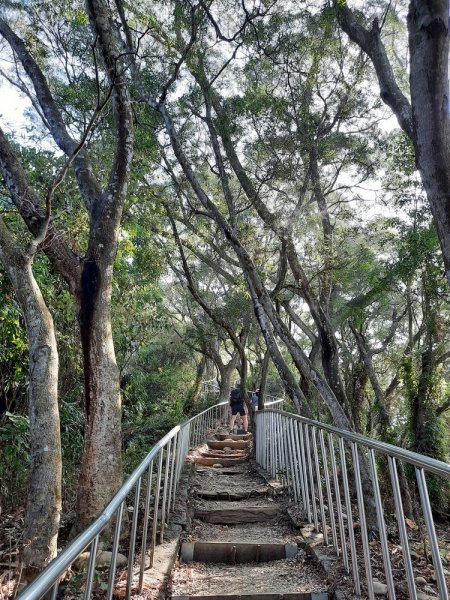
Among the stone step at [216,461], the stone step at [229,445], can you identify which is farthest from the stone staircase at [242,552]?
the stone step at [229,445]

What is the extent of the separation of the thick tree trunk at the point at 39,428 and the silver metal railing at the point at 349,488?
7.70ft

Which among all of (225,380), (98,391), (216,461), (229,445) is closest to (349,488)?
(98,391)

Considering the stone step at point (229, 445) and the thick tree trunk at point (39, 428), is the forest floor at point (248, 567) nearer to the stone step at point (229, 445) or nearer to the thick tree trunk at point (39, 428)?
the thick tree trunk at point (39, 428)

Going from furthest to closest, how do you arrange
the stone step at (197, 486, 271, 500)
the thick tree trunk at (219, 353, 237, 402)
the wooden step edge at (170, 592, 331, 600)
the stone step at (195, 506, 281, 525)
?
the thick tree trunk at (219, 353, 237, 402) → the stone step at (197, 486, 271, 500) → the stone step at (195, 506, 281, 525) → the wooden step edge at (170, 592, 331, 600)

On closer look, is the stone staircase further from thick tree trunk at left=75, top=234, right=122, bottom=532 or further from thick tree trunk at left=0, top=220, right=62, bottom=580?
thick tree trunk at left=0, top=220, right=62, bottom=580

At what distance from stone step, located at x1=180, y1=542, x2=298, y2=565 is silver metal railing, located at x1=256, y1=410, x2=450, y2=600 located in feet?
1.66

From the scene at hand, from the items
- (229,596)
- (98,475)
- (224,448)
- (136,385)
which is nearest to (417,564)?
(229,596)

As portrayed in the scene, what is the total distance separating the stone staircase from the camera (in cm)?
357

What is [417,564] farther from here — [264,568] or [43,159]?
[43,159]

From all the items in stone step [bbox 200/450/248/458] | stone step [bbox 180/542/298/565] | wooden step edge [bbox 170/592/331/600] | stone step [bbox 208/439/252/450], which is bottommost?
wooden step edge [bbox 170/592/331/600]

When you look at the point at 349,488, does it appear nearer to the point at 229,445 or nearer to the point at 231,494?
the point at 231,494

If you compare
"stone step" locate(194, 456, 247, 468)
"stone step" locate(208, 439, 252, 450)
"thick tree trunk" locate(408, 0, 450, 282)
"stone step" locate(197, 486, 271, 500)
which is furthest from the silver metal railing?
"stone step" locate(208, 439, 252, 450)

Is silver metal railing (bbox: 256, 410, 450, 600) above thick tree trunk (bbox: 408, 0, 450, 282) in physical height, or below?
below

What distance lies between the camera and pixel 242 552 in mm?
4410
